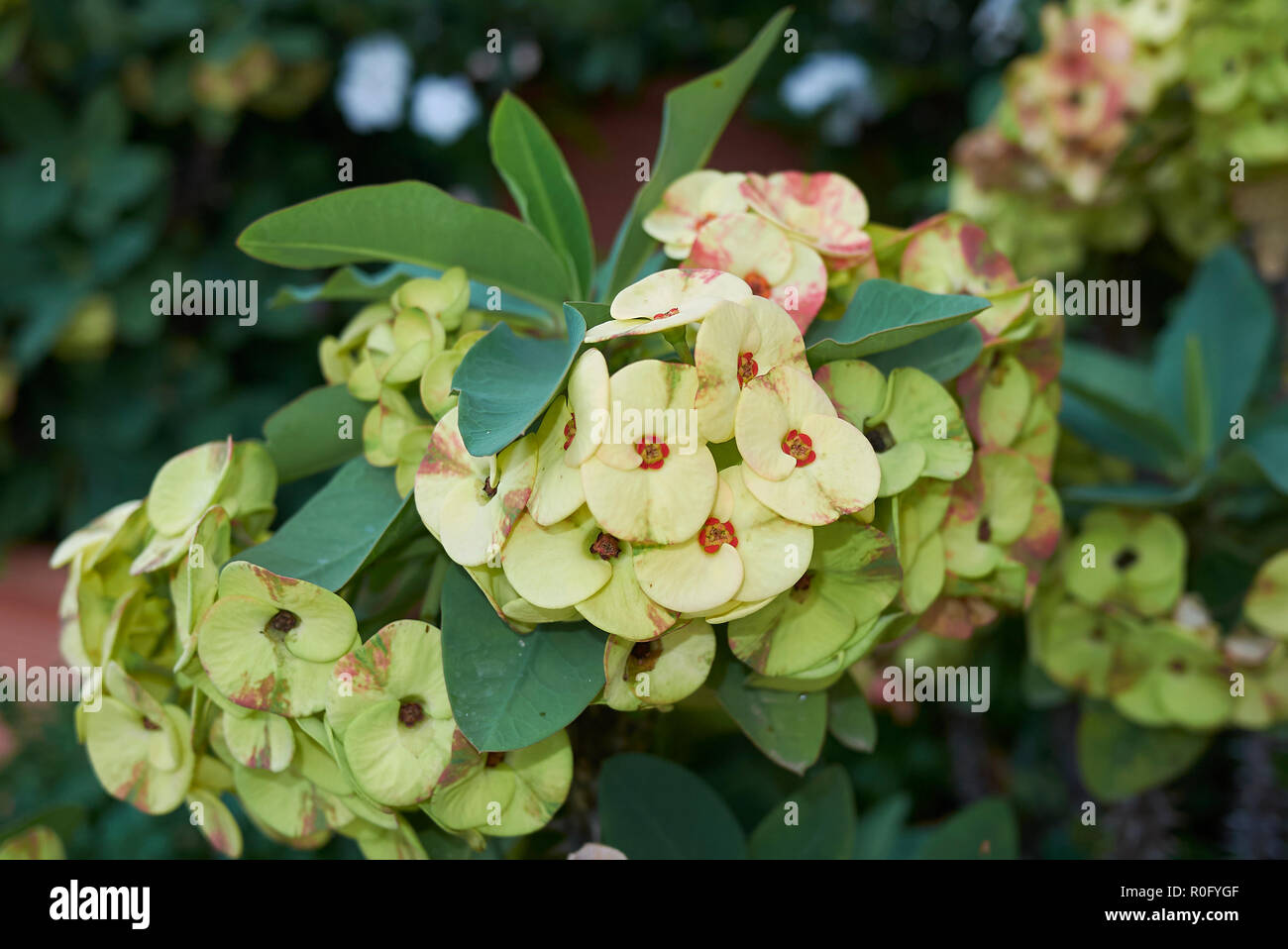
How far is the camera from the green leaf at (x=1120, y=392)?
0.74 metres

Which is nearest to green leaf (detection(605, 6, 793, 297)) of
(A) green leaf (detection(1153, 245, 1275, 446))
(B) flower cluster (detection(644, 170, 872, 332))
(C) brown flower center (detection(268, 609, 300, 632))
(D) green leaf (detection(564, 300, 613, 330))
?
(B) flower cluster (detection(644, 170, 872, 332))

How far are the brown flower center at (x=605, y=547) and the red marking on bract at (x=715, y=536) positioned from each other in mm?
34

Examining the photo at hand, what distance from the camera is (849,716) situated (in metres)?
0.54

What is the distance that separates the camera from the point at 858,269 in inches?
20.0

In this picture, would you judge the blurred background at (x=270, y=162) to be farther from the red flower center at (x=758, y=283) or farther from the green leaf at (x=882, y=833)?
the red flower center at (x=758, y=283)

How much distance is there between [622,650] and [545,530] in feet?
0.22

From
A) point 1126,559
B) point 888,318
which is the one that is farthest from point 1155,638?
point 888,318

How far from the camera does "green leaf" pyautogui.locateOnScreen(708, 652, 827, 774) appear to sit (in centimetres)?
48

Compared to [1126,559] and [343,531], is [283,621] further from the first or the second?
[1126,559]

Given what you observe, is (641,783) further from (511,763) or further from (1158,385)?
(1158,385)

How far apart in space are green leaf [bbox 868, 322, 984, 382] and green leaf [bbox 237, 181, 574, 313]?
177 mm

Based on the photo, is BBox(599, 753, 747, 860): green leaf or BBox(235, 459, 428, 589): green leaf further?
BBox(599, 753, 747, 860): green leaf

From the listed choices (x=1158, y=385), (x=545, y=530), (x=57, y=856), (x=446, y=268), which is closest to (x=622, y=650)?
(x=545, y=530)

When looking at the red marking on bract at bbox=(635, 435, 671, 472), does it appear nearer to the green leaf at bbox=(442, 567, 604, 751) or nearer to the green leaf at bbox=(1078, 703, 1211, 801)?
the green leaf at bbox=(442, 567, 604, 751)
